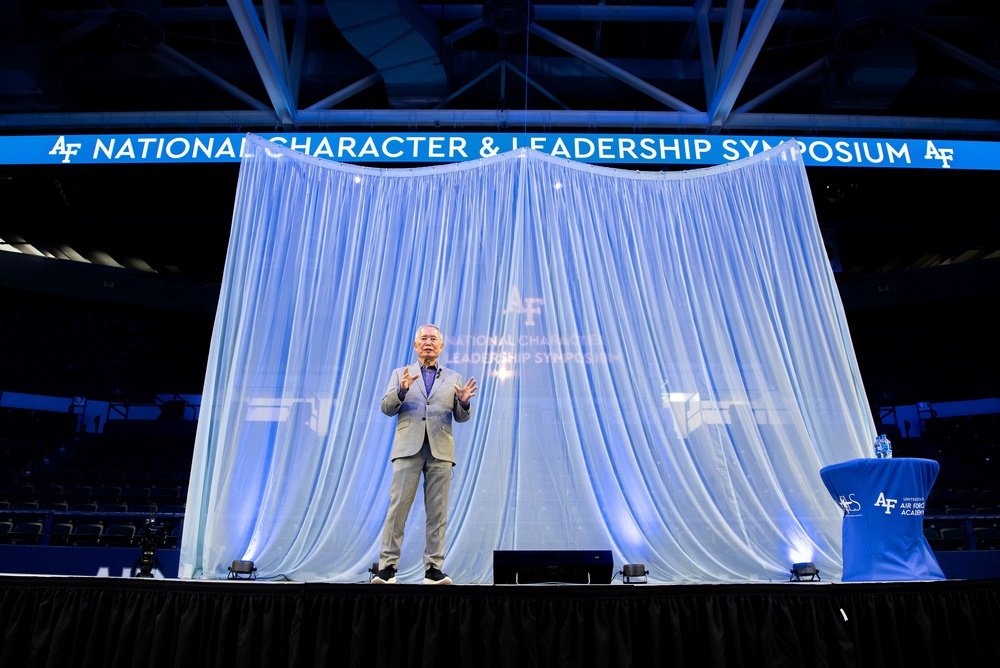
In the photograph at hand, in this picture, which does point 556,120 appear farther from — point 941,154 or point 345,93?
point 941,154

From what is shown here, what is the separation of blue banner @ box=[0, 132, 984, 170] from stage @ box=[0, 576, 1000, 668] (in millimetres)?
4832

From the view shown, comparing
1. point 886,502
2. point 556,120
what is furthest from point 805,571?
point 556,120

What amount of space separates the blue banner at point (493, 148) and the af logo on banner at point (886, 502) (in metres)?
4.26

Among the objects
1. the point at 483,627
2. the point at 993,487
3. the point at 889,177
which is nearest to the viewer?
the point at 483,627

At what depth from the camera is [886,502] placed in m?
3.32

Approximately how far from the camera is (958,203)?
12.4m

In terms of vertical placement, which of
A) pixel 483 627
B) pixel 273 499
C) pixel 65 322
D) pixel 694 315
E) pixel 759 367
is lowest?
pixel 483 627

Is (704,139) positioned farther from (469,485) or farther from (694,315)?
(469,485)

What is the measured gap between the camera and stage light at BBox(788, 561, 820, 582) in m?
3.73

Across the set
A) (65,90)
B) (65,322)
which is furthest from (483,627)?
(65,322)

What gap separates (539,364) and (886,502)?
6.76ft

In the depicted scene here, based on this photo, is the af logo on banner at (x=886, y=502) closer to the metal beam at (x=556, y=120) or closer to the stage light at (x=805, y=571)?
the stage light at (x=805, y=571)

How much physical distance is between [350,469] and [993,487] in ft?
31.4

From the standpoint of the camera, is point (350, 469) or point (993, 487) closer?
point (350, 469)
